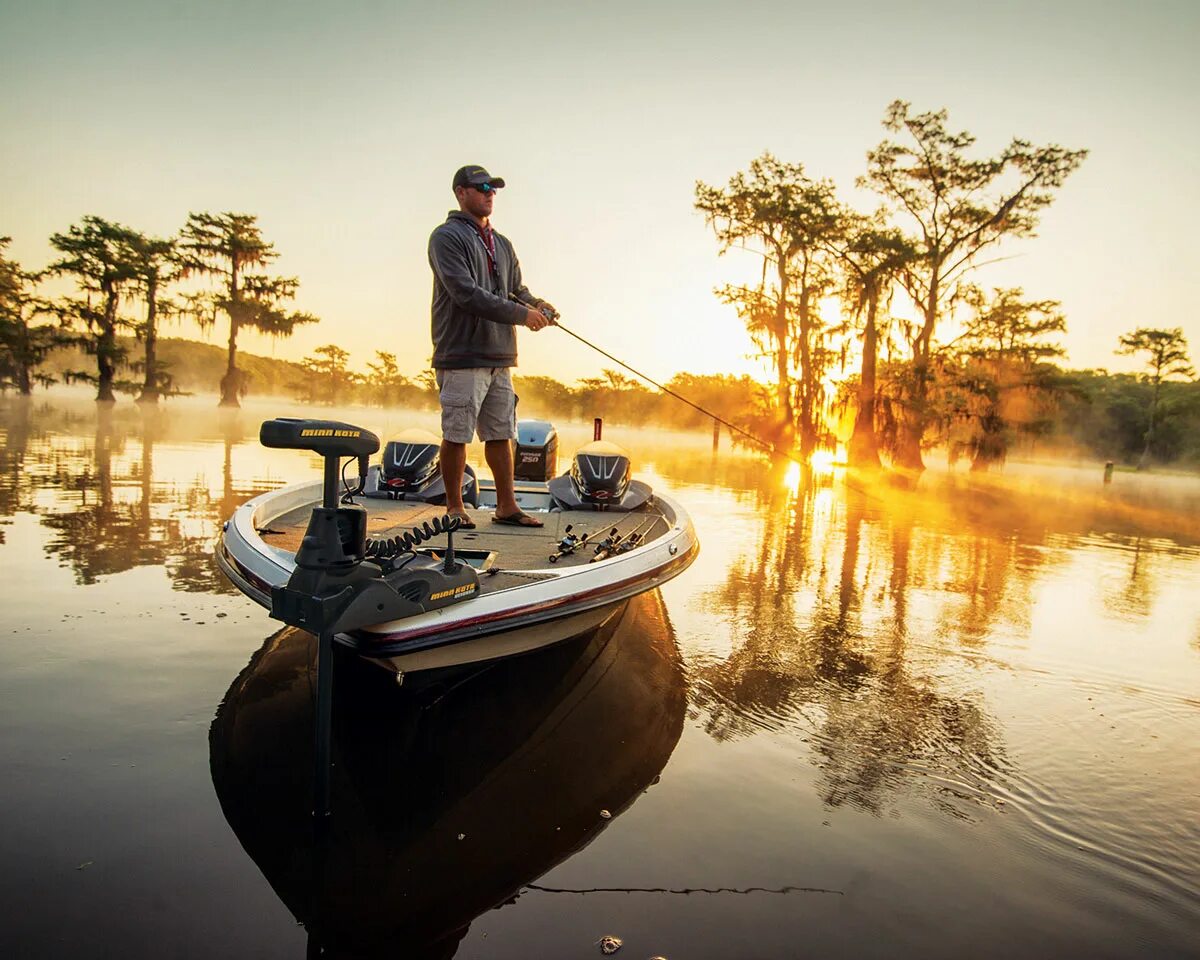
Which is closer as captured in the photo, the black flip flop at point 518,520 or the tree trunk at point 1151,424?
the black flip flop at point 518,520

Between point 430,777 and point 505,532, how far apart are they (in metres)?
1.71

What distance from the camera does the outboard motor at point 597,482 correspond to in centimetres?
568

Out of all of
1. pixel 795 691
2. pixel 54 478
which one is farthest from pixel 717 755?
pixel 54 478

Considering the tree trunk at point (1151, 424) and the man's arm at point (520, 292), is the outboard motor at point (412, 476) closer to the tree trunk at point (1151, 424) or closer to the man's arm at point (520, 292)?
the man's arm at point (520, 292)

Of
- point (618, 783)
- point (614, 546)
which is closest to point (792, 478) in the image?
point (614, 546)

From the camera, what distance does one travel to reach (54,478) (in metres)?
10.3

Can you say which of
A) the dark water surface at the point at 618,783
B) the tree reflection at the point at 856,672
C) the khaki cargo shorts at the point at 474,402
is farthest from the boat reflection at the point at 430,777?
the khaki cargo shorts at the point at 474,402

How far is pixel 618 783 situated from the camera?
2955 millimetres

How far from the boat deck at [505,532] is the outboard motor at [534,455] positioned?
1.64m

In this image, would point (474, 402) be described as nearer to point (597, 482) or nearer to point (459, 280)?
point (459, 280)

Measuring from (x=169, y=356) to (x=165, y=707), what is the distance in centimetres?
13914

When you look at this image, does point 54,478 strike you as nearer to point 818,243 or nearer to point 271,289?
point 818,243

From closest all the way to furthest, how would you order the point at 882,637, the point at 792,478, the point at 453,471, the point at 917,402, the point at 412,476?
the point at 453,471 → the point at 882,637 → the point at 412,476 → the point at 792,478 → the point at 917,402

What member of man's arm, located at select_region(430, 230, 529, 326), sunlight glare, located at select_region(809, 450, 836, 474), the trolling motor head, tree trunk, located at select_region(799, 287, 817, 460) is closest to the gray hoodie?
man's arm, located at select_region(430, 230, 529, 326)
